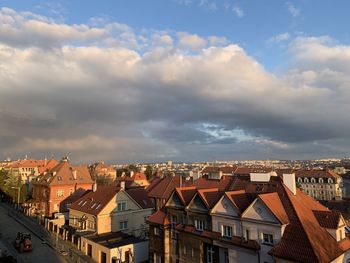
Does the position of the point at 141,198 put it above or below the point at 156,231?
above

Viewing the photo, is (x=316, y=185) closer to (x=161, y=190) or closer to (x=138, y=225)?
(x=161, y=190)

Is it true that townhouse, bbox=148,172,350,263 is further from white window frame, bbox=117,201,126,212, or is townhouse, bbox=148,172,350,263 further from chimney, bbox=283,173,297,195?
white window frame, bbox=117,201,126,212

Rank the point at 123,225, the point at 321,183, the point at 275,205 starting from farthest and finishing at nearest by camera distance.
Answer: the point at 321,183 < the point at 123,225 < the point at 275,205

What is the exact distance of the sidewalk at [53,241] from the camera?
120ft

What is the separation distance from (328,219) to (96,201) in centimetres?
3327

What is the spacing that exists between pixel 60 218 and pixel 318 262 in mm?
43303

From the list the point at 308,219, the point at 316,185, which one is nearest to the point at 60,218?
the point at 308,219

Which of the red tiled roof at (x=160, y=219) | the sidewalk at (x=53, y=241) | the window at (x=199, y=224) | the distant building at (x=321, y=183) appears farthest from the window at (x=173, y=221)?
the distant building at (x=321, y=183)

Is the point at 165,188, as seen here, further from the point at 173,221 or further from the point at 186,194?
the point at 186,194

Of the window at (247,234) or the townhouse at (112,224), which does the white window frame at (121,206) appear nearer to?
the townhouse at (112,224)

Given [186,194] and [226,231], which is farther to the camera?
[186,194]

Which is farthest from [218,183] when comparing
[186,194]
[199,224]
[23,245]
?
[23,245]

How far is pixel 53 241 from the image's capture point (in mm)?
42781

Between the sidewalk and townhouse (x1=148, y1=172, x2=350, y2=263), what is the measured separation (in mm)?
A: 9697
